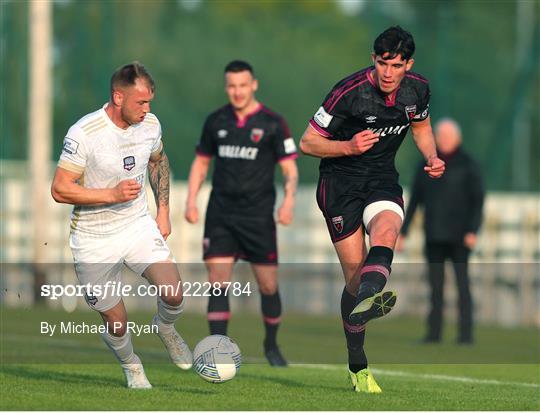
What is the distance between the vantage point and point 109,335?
1033 centimetres

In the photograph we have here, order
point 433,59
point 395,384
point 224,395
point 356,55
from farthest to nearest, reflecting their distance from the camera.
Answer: point 356,55
point 433,59
point 395,384
point 224,395

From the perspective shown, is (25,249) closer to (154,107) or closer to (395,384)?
(154,107)

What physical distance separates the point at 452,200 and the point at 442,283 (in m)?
1.02

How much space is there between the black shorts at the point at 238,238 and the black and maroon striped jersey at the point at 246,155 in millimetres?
84

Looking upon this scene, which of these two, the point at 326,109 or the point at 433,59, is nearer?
the point at 326,109

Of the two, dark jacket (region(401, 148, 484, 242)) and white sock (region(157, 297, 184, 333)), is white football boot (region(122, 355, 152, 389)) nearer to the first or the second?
white sock (region(157, 297, 184, 333))

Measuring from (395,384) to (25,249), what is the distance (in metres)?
15.6

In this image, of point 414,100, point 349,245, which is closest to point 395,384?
point 349,245

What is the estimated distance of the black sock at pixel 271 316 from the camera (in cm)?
1342

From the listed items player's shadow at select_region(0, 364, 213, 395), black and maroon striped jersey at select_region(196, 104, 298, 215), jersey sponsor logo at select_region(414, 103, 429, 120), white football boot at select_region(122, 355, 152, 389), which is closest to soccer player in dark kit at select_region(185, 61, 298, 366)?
black and maroon striped jersey at select_region(196, 104, 298, 215)

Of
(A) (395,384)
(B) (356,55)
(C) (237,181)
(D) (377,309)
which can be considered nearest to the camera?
(D) (377,309)

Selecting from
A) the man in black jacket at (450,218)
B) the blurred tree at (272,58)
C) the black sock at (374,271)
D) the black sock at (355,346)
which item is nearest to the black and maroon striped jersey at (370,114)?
the black sock at (374,271)

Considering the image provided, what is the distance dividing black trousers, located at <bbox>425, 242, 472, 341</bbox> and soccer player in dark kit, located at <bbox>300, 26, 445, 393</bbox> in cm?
716

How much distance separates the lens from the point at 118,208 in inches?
405
